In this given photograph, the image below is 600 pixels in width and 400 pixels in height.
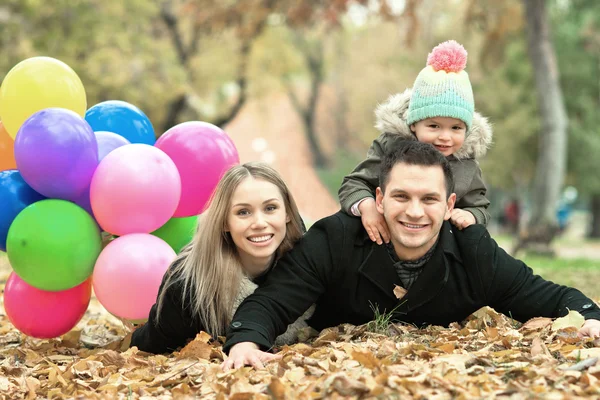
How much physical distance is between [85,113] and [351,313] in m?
2.55

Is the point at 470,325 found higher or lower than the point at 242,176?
lower

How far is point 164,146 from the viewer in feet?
18.1

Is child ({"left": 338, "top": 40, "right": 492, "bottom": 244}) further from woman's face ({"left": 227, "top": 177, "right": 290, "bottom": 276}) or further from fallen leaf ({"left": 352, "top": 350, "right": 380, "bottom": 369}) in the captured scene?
fallen leaf ({"left": 352, "top": 350, "right": 380, "bottom": 369})

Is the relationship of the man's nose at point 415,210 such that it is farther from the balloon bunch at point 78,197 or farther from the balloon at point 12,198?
the balloon at point 12,198

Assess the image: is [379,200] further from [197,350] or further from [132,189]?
[132,189]

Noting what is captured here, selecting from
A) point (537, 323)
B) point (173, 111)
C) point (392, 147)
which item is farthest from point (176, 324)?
point (173, 111)

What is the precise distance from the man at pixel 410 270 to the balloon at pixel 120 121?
5.94 ft

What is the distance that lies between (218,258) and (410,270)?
116cm

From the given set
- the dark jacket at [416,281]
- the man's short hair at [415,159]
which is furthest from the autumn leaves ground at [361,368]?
the man's short hair at [415,159]

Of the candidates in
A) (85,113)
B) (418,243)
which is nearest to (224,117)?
(85,113)

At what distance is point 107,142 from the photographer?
A: 5324 millimetres

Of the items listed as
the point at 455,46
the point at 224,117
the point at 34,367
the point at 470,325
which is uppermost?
the point at 224,117

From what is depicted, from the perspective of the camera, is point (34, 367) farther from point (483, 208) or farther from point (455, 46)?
point (455, 46)

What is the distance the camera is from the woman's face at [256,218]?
444 centimetres
